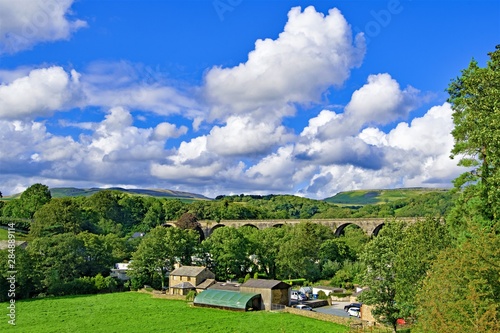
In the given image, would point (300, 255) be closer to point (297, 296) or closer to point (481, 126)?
point (297, 296)

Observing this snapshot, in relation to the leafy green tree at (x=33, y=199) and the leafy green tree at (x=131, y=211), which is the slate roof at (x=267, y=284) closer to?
the leafy green tree at (x=33, y=199)

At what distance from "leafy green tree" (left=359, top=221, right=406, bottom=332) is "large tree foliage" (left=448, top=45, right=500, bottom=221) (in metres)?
5.87

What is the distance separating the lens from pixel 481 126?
24297mm

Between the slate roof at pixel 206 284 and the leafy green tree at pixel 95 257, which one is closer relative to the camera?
the slate roof at pixel 206 284

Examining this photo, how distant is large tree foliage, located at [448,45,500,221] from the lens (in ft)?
75.1

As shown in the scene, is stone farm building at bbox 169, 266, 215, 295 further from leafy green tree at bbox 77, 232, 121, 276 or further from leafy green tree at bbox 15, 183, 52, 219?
leafy green tree at bbox 15, 183, 52, 219

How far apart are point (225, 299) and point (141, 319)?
9.81 m

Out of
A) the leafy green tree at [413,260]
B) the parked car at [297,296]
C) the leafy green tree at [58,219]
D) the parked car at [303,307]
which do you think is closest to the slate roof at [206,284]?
the parked car at [297,296]

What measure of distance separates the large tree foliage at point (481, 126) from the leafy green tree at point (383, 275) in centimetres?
587

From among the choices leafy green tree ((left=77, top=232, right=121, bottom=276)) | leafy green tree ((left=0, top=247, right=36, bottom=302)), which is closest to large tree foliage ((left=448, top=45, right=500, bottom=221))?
leafy green tree ((left=0, top=247, right=36, bottom=302))

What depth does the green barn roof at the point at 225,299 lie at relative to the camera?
45156 mm

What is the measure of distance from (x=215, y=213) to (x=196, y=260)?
208ft

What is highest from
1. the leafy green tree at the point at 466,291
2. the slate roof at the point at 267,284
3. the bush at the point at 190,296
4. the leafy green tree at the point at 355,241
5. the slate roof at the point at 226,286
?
the leafy green tree at the point at 466,291

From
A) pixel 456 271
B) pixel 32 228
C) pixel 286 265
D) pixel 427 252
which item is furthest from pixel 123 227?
pixel 456 271
